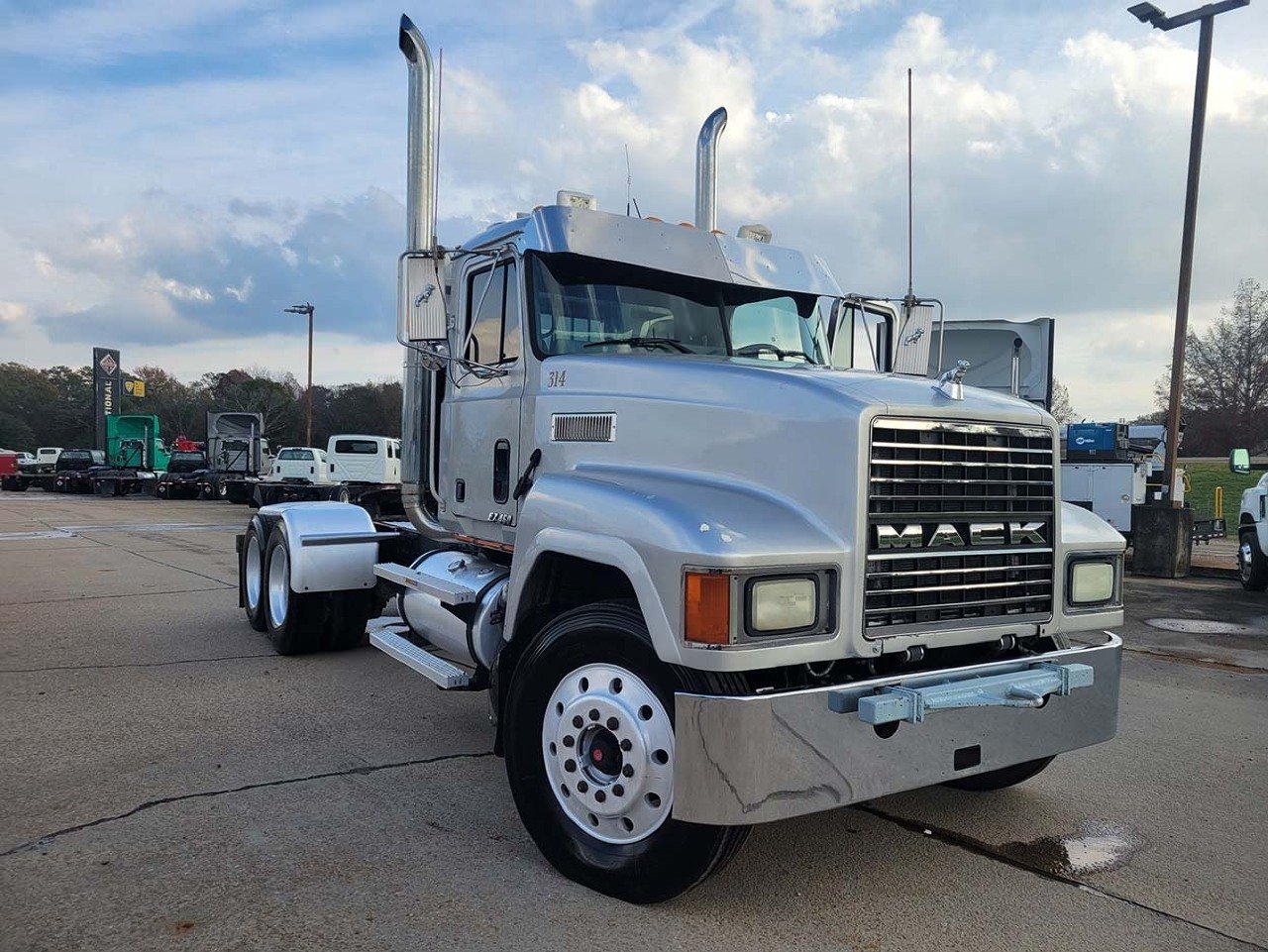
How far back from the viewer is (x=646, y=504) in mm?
3621

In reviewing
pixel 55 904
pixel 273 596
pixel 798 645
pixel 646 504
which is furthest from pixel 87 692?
pixel 798 645

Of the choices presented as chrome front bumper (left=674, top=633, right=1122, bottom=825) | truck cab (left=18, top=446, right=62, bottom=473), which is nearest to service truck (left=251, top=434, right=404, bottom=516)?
chrome front bumper (left=674, top=633, right=1122, bottom=825)

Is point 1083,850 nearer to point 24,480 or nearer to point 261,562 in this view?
point 261,562

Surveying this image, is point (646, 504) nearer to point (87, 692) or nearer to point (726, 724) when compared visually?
point (726, 724)

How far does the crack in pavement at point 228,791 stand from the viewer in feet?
13.2

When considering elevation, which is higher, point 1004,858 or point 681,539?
point 681,539

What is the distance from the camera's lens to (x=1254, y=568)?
43.4 feet

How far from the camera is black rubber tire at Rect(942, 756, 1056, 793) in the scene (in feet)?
15.4

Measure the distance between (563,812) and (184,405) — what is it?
94.0m

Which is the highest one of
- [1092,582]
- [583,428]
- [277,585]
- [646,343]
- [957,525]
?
[646,343]

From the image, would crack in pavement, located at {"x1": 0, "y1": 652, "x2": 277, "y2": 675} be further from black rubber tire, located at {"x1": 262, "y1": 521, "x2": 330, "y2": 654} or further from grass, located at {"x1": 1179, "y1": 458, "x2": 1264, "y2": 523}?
grass, located at {"x1": 1179, "y1": 458, "x2": 1264, "y2": 523}

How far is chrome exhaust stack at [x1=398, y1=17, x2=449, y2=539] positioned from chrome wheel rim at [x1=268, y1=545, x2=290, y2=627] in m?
2.02

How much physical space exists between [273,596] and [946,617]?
601cm

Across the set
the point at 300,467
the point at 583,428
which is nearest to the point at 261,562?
the point at 583,428
